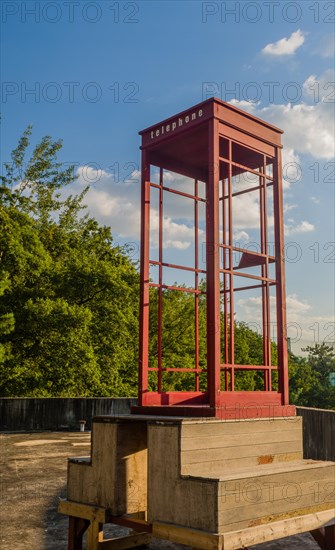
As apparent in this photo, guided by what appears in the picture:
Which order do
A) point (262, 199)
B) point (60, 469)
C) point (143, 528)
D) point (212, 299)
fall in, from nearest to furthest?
point (143, 528) → point (212, 299) → point (262, 199) → point (60, 469)

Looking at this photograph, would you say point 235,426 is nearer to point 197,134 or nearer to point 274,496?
point 274,496

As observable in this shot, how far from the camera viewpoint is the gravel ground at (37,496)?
6794mm

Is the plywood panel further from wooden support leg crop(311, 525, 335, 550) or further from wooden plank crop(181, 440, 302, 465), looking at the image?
wooden plank crop(181, 440, 302, 465)

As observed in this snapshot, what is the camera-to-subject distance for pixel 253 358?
53.7 metres

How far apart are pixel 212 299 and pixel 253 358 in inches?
1916

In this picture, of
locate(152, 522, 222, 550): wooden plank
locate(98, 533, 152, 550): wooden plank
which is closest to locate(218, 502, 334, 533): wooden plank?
locate(152, 522, 222, 550): wooden plank

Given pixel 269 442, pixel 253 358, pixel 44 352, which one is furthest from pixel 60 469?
pixel 253 358

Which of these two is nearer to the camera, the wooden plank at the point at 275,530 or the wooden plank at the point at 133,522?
the wooden plank at the point at 275,530

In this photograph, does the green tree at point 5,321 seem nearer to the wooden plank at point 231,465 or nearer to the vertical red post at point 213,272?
the vertical red post at point 213,272

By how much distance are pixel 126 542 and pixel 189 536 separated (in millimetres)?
1820

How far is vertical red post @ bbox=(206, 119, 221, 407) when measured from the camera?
6.07m

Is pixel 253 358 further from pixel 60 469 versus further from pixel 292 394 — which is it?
pixel 60 469

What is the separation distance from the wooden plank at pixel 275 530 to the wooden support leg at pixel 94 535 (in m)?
1.74

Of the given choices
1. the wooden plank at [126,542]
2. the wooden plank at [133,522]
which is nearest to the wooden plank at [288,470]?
the wooden plank at [133,522]
